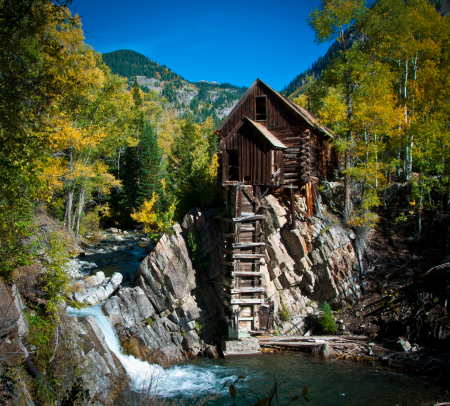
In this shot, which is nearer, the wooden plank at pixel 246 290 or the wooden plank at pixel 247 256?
the wooden plank at pixel 246 290

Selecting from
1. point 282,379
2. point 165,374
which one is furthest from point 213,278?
point 282,379

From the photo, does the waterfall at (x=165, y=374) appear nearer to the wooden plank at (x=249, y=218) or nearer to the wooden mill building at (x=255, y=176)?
the wooden mill building at (x=255, y=176)

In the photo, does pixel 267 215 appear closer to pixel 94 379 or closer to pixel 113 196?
pixel 94 379

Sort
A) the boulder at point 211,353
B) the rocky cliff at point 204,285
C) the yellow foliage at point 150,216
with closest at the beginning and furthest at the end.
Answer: the boulder at point 211,353
the rocky cliff at point 204,285
the yellow foliage at point 150,216

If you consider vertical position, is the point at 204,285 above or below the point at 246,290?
below

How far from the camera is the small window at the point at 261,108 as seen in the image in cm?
2036

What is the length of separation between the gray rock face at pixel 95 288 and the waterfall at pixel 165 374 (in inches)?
36.3

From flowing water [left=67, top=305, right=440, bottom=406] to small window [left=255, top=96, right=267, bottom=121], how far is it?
45.9ft

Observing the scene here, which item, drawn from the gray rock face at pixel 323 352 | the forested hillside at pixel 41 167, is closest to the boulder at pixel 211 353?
the gray rock face at pixel 323 352

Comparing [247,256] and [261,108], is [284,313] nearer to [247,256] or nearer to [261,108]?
[247,256]

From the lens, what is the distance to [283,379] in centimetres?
1393

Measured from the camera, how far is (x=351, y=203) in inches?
787

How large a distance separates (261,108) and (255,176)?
5.18 m

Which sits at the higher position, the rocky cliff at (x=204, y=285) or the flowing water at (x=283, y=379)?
the rocky cliff at (x=204, y=285)
